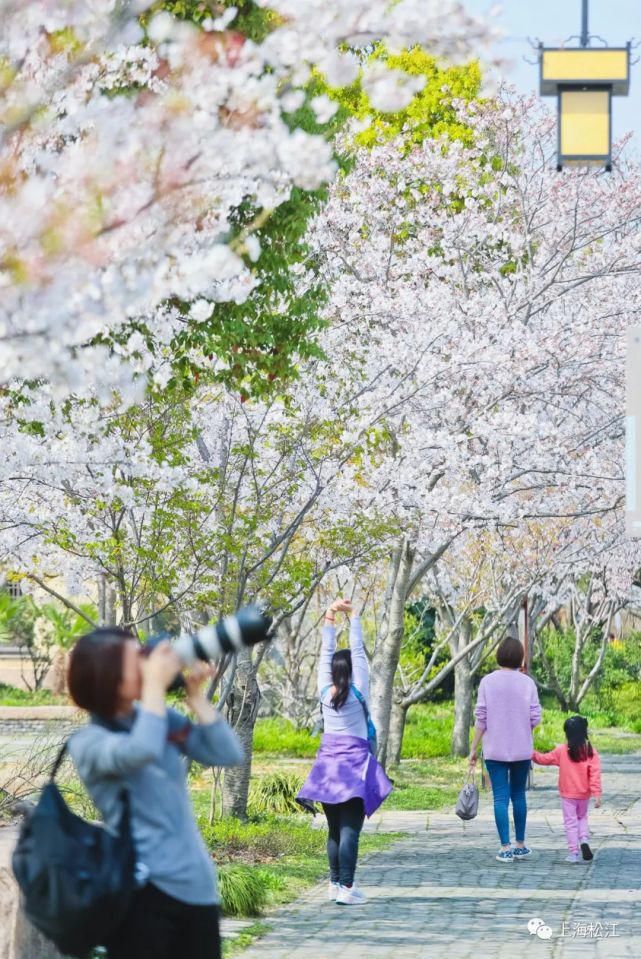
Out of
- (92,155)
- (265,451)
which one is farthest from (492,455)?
(92,155)

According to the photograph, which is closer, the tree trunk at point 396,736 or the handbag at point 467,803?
the handbag at point 467,803

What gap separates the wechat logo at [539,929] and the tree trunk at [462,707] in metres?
13.6

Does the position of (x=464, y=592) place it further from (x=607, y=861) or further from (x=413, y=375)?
(x=607, y=861)

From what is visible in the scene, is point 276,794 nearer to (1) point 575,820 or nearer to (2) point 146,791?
(1) point 575,820

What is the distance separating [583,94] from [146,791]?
4927 mm

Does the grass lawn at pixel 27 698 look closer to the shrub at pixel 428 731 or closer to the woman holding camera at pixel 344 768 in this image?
the shrub at pixel 428 731

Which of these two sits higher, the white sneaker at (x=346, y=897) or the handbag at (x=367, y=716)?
the handbag at (x=367, y=716)

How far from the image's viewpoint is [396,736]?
20.2 metres

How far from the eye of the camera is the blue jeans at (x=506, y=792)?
10945 millimetres

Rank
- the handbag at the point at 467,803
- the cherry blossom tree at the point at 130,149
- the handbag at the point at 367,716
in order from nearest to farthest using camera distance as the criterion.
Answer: the cherry blossom tree at the point at 130,149
the handbag at the point at 367,716
the handbag at the point at 467,803

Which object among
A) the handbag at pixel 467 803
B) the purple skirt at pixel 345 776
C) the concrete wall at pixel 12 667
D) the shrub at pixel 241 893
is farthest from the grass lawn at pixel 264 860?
the concrete wall at pixel 12 667

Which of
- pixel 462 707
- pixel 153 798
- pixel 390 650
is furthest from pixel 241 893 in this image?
pixel 462 707

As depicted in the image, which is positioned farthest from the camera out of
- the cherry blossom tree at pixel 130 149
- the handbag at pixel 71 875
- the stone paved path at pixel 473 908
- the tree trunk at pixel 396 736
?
the tree trunk at pixel 396 736

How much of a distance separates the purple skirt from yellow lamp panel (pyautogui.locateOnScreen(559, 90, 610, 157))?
3975mm
